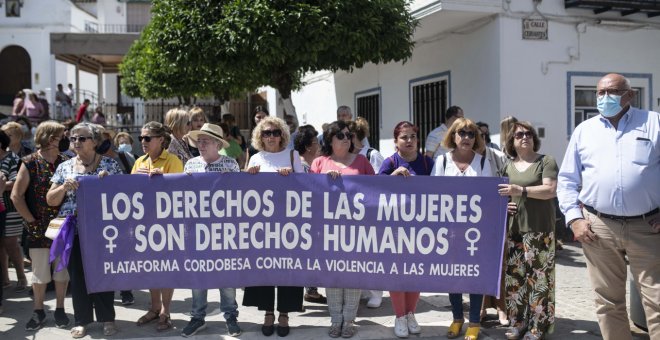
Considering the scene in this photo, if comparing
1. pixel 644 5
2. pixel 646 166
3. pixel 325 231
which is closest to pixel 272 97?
pixel 644 5

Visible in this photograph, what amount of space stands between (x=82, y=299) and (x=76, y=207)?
78 centimetres

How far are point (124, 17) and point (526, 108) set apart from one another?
129ft

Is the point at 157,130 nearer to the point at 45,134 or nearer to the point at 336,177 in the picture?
the point at 45,134

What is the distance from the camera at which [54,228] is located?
5.24 metres

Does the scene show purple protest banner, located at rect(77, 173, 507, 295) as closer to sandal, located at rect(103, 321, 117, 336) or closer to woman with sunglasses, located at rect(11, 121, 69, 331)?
sandal, located at rect(103, 321, 117, 336)

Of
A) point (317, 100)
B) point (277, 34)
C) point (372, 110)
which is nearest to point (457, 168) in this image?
point (277, 34)

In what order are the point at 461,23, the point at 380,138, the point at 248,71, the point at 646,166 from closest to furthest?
the point at 646,166
the point at 248,71
the point at 461,23
the point at 380,138

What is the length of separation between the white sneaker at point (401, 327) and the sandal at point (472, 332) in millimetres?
487

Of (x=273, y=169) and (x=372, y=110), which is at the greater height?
(x=372, y=110)

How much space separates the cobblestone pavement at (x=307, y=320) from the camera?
17.4 feet

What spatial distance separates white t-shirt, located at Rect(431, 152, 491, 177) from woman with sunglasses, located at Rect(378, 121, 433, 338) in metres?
0.15

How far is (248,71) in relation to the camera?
942 centimetres

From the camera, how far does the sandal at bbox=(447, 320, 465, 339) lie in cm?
519

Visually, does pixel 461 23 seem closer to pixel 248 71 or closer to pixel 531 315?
pixel 248 71
